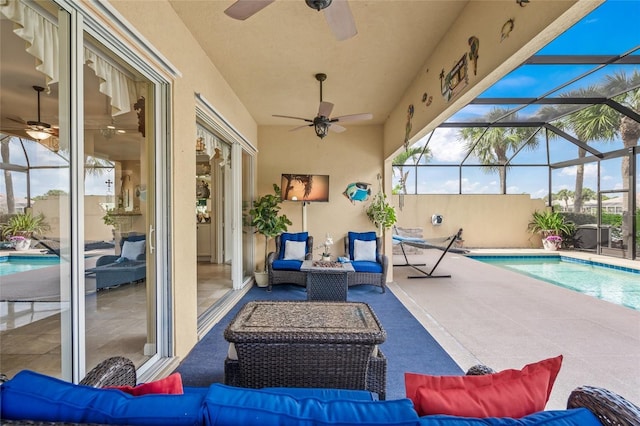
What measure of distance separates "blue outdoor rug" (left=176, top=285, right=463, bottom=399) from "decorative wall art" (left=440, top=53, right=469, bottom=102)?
236 centimetres

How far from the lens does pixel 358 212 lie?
5.87 meters

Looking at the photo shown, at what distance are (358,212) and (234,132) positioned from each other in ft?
9.11

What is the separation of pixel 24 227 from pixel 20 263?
34 cm

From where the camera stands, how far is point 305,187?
18.7ft

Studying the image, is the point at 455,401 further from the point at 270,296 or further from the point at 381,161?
the point at 381,161

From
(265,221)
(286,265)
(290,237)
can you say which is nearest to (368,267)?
(286,265)

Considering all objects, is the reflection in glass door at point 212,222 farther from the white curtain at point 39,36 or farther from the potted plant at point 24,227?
the white curtain at point 39,36

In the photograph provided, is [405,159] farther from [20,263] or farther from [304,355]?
[20,263]

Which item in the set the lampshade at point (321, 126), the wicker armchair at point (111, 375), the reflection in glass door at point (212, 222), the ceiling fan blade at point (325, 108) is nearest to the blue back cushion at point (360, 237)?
the lampshade at point (321, 126)

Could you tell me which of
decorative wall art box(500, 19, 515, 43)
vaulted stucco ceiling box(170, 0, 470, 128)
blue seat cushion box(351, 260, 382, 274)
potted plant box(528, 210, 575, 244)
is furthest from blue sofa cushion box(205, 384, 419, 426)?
potted plant box(528, 210, 575, 244)

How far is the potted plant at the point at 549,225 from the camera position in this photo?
9.34m

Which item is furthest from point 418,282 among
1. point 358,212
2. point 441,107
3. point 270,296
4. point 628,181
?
point 628,181

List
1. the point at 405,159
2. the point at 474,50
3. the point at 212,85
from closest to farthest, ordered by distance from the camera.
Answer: the point at 474,50 → the point at 212,85 → the point at 405,159

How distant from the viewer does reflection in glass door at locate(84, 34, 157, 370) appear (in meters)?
2.09
